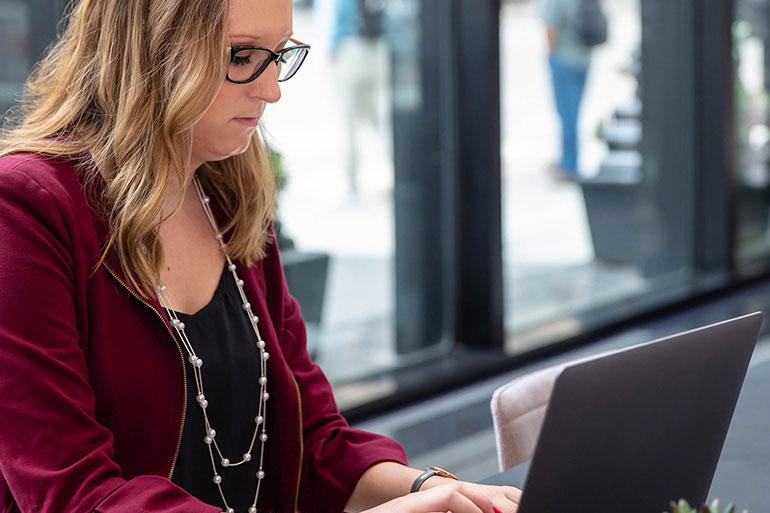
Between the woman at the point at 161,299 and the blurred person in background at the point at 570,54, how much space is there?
3.25 m

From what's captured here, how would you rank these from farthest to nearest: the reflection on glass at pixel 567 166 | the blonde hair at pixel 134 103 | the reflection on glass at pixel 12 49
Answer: the reflection on glass at pixel 567 166
the reflection on glass at pixel 12 49
the blonde hair at pixel 134 103

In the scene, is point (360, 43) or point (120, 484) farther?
point (360, 43)

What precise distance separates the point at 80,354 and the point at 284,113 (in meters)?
2.37

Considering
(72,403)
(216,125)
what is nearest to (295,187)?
(216,125)

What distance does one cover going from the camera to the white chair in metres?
1.78

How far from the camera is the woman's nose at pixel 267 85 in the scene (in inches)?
60.4

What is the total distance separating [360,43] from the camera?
397 centimetres

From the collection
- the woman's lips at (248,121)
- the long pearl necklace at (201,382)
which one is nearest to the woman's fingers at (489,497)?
the long pearl necklace at (201,382)

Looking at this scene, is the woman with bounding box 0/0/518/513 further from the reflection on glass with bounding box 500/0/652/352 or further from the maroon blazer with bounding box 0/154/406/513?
the reflection on glass with bounding box 500/0/652/352

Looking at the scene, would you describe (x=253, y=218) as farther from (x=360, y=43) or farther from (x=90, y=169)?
(x=360, y=43)

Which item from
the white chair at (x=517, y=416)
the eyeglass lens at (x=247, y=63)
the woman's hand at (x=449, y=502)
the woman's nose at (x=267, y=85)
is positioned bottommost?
the white chair at (x=517, y=416)

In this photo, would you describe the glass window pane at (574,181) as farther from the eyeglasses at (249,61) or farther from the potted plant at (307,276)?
the eyeglasses at (249,61)

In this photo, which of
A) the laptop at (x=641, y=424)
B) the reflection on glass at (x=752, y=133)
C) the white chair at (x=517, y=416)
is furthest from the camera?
the reflection on glass at (x=752, y=133)

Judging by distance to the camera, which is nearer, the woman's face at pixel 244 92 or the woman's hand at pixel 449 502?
the woman's hand at pixel 449 502
